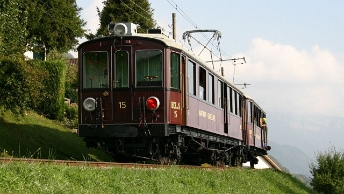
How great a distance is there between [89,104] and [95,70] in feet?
3.10

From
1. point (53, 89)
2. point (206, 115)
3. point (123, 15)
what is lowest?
point (206, 115)

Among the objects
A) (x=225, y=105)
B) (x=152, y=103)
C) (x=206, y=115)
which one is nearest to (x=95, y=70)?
(x=152, y=103)

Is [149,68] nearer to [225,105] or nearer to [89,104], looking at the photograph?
[89,104]

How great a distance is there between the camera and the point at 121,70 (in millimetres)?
15664

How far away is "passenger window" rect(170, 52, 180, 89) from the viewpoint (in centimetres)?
1566

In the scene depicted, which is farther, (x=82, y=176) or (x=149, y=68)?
(x=149, y=68)

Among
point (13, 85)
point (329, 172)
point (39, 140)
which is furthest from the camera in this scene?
point (329, 172)

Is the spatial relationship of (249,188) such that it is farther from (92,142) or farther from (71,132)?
(71,132)

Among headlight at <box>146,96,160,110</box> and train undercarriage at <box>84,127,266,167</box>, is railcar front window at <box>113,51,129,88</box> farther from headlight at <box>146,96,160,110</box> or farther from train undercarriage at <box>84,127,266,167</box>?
train undercarriage at <box>84,127,266,167</box>

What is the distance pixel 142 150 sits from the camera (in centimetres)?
1597

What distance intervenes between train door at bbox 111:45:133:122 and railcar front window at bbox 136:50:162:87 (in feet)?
0.72

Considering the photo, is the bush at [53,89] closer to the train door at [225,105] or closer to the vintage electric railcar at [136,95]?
the train door at [225,105]

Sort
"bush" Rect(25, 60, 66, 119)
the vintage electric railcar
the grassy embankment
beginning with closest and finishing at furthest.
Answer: the grassy embankment, the vintage electric railcar, "bush" Rect(25, 60, 66, 119)

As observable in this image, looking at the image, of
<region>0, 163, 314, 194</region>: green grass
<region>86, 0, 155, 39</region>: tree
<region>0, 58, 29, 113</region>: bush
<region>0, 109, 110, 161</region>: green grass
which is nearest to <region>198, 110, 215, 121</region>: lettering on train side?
<region>0, 163, 314, 194</region>: green grass
